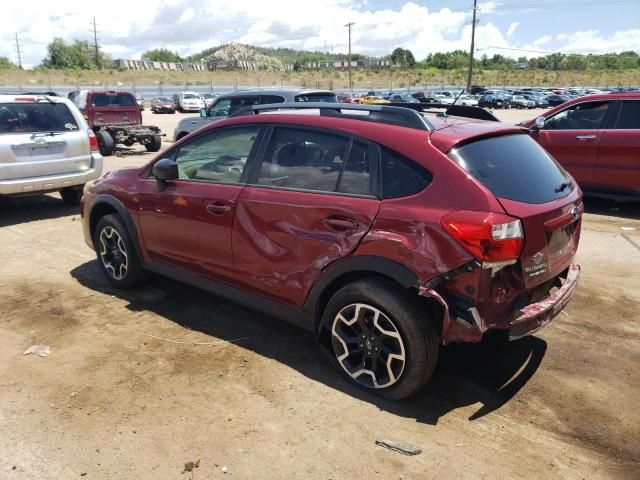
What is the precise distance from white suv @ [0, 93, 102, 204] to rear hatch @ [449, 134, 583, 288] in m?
6.37

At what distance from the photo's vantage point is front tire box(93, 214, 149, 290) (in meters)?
4.78

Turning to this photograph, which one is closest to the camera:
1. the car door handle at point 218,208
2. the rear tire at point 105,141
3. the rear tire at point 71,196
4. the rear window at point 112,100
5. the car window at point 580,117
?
the car door handle at point 218,208

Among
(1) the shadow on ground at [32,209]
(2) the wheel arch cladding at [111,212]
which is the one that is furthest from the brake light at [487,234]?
(1) the shadow on ground at [32,209]

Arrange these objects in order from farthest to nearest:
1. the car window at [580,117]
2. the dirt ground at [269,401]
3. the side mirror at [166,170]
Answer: the car window at [580,117], the side mirror at [166,170], the dirt ground at [269,401]

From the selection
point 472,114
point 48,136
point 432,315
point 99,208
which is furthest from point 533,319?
point 48,136

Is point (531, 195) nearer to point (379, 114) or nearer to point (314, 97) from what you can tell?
point (379, 114)

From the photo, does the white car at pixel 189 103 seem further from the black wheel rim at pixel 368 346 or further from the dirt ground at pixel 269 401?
the black wheel rim at pixel 368 346

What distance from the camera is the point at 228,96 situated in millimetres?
11930

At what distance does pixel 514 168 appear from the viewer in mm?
3229

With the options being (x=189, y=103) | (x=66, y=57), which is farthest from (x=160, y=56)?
(x=189, y=103)

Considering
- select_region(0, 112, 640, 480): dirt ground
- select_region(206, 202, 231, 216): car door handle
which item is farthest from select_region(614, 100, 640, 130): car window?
select_region(206, 202, 231, 216): car door handle

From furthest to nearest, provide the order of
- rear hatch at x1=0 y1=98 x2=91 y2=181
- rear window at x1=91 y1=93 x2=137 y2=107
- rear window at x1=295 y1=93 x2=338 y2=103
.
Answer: rear window at x1=91 y1=93 x2=137 y2=107 → rear window at x1=295 y1=93 x2=338 y2=103 → rear hatch at x1=0 y1=98 x2=91 y2=181

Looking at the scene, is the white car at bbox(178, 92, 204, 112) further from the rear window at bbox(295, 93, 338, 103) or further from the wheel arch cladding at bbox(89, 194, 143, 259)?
the wheel arch cladding at bbox(89, 194, 143, 259)

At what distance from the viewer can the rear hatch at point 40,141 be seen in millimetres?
7148
